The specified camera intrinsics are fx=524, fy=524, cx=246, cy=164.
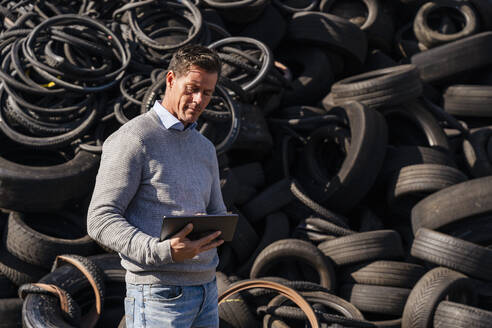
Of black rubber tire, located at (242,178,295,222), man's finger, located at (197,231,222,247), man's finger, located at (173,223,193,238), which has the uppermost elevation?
man's finger, located at (173,223,193,238)

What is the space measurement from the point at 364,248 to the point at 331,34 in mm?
3340

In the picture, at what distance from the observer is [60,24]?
231 inches

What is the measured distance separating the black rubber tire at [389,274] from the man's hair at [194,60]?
304cm

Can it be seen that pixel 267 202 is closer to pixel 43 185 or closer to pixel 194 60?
pixel 43 185

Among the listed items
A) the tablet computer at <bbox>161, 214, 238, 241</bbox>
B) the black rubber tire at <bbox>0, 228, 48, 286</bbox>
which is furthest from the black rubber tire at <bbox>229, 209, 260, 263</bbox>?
the tablet computer at <bbox>161, 214, 238, 241</bbox>

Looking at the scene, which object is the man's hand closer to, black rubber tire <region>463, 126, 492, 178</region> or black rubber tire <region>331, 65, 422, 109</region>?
black rubber tire <region>331, 65, 422, 109</region>

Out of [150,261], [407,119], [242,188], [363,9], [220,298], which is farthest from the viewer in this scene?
[363,9]

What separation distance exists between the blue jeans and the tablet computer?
0.25m

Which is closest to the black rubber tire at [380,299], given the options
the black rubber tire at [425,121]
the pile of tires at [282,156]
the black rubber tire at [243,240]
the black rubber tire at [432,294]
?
the pile of tires at [282,156]

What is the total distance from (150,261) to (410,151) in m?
4.37

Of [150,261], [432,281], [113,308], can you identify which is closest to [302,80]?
[432,281]

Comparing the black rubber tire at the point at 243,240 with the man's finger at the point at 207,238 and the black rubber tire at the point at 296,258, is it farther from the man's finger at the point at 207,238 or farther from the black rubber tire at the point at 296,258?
the man's finger at the point at 207,238

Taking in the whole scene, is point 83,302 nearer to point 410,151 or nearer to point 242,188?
point 242,188

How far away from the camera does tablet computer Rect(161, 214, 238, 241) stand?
176 cm
